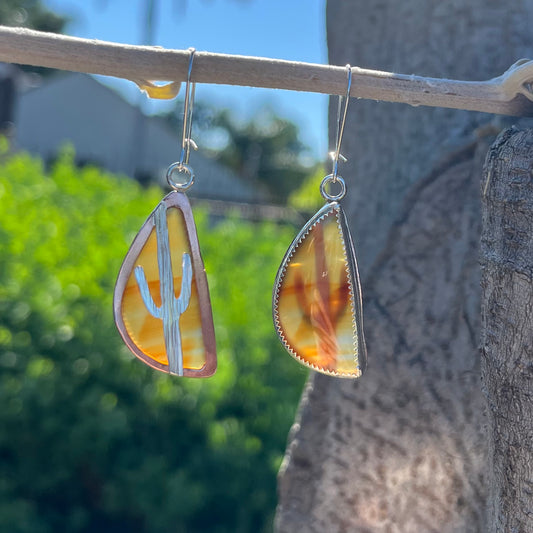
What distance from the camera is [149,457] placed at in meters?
2.65

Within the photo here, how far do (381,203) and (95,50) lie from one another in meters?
0.73

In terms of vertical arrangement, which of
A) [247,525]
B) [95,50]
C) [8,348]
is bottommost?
[247,525]

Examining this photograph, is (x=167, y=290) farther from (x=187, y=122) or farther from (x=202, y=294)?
(x=187, y=122)

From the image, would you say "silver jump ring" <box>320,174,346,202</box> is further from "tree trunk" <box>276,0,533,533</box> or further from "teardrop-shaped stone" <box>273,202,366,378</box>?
"tree trunk" <box>276,0,533,533</box>

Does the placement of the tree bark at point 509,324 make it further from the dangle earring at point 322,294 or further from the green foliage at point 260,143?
the green foliage at point 260,143

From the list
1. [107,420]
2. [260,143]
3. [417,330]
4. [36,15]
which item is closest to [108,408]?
[107,420]

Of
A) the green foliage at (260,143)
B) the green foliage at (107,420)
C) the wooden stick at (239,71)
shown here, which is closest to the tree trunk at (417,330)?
the wooden stick at (239,71)

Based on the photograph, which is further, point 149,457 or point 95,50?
point 149,457

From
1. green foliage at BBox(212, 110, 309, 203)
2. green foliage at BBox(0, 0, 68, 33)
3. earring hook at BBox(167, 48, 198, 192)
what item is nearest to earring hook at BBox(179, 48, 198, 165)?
earring hook at BBox(167, 48, 198, 192)

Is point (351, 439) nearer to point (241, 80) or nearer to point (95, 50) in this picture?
point (241, 80)

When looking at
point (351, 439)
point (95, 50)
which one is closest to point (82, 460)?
point (351, 439)

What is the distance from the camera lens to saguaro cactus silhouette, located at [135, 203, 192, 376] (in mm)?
1028

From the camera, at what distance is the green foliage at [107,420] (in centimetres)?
260

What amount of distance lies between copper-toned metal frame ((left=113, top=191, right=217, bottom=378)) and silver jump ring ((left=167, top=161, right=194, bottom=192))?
11 millimetres
